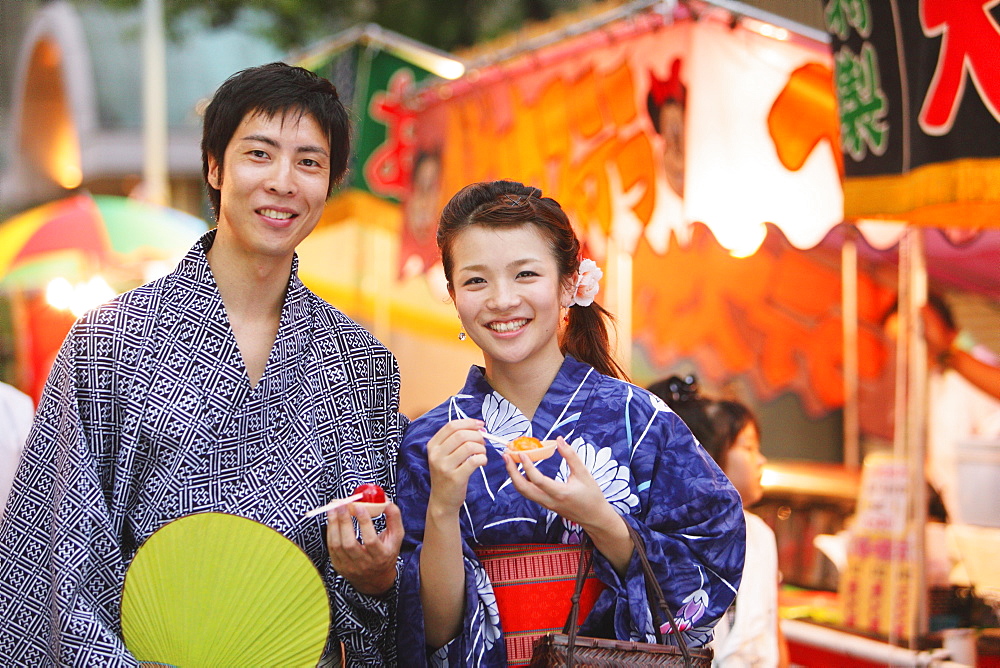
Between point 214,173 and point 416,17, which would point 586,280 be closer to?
point 214,173

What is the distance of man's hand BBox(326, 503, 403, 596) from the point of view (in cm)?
202

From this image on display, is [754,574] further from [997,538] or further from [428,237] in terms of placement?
[428,237]

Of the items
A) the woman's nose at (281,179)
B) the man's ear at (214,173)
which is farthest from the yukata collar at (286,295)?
the woman's nose at (281,179)

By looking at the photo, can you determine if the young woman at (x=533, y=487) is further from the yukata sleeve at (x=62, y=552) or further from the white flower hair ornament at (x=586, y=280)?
the yukata sleeve at (x=62, y=552)

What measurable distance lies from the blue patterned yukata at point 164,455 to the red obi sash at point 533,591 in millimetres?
295

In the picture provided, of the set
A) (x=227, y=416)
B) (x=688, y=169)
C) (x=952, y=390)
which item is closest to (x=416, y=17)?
(x=688, y=169)

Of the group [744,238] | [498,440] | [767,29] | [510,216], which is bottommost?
[498,440]

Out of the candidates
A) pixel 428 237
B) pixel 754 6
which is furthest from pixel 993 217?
pixel 428 237

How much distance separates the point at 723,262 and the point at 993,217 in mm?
2668

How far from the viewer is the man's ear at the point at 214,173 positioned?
2.35m

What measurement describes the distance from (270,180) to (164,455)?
65 cm

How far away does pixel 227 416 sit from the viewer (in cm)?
218

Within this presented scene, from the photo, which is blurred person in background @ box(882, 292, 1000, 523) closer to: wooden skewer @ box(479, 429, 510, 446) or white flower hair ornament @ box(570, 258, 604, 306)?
white flower hair ornament @ box(570, 258, 604, 306)

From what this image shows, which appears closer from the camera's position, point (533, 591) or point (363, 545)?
point (363, 545)
